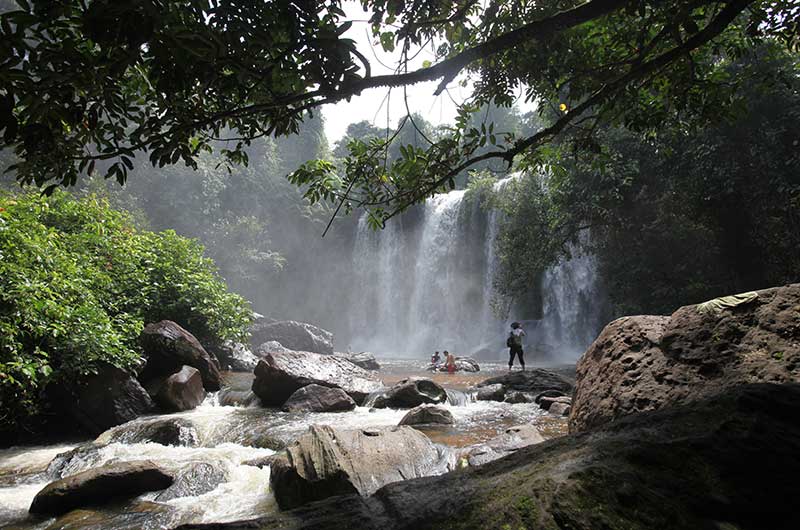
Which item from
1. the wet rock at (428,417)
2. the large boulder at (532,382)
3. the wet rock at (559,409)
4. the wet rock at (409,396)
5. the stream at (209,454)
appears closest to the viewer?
the stream at (209,454)

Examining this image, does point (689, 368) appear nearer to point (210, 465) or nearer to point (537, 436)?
point (537, 436)

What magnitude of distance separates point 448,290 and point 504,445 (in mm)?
20475

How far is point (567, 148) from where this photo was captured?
4.57 m

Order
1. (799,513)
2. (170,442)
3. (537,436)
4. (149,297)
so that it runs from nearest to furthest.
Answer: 1. (799,513)
2. (537,436)
3. (170,442)
4. (149,297)

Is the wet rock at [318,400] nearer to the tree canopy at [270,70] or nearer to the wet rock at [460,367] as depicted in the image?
the tree canopy at [270,70]

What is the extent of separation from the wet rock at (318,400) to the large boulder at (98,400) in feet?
8.49

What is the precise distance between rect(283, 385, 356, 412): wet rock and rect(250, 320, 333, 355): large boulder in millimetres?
11557

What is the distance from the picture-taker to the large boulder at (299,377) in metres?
8.58

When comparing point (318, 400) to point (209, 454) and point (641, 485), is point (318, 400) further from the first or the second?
point (641, 485)

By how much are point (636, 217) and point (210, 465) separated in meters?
13.4

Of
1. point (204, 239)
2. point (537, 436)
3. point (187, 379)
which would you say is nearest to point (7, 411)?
point (187, 379)

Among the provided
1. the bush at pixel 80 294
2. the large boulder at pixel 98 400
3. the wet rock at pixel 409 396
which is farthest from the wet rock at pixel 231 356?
the wet rock at pixel 409 396

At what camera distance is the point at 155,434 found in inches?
238

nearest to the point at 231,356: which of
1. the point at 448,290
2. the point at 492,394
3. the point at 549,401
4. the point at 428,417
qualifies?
the point at 492,394
